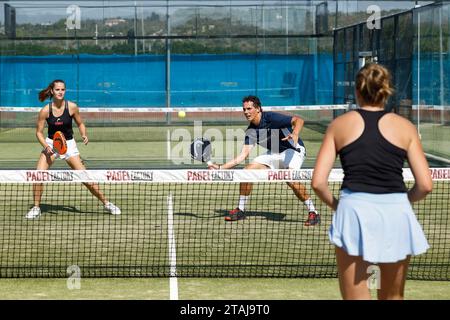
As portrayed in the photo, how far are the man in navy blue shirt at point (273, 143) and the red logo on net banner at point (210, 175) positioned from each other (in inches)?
82.4

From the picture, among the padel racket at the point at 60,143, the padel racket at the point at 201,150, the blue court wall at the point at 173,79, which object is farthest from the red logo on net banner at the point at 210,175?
the blue court wall at the point at 173,79

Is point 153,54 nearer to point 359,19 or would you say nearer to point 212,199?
point 359,19

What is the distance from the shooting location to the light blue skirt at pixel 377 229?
503cm

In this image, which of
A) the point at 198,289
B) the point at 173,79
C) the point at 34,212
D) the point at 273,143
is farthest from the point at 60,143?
the point at 173,79

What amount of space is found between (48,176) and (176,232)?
7.89 feet

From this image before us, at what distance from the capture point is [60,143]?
1193 cm

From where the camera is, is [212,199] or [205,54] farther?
[205,54]

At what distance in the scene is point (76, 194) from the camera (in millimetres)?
14453

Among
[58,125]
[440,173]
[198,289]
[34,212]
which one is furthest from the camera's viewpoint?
[58,125]

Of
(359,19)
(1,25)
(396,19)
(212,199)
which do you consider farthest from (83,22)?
(212,199)

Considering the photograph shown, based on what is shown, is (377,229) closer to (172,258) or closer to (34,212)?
(172,258)

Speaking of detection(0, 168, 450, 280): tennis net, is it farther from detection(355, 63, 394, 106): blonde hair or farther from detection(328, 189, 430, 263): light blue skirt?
detection(355, 63, 394, 106): blonde hair

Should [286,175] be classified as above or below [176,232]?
above

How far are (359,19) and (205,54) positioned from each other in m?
4.79
